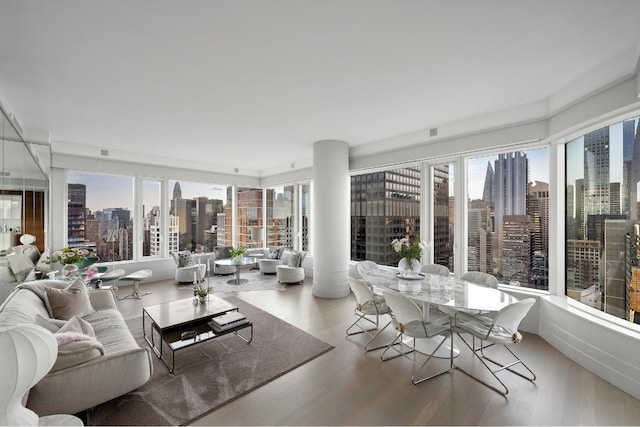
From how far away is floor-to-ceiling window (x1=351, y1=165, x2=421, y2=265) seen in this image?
507 cm

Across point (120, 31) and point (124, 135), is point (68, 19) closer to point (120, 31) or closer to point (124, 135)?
point (120, 31)

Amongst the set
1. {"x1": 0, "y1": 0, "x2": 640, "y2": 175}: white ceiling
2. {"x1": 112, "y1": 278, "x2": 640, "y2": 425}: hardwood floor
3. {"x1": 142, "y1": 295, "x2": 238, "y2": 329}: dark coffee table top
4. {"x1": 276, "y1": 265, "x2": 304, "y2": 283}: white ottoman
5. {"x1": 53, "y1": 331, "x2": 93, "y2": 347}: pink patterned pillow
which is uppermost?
{"x1": 0, "y1": 0, "x2": 640, "y2": 175}: white ceiling

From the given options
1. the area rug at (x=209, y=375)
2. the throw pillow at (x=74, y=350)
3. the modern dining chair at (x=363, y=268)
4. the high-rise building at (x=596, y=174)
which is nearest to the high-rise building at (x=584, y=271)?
the high-rise building at (x=596, y=174)

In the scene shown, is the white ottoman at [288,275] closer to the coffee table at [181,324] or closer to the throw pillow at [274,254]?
the throw pillow at [274,254]

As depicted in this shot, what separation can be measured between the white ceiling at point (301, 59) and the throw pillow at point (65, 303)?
91.4 inches

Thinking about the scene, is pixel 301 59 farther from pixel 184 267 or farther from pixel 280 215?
pixel 280 215

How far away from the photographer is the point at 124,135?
15.8 feet

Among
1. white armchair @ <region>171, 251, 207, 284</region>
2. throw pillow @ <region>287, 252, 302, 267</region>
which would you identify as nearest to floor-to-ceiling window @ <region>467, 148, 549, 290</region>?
throw pillow @ <region>287, 252, 302, 267</region>

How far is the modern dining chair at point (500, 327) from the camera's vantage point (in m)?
2.37

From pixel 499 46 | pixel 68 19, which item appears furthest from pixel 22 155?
pixel 499 46

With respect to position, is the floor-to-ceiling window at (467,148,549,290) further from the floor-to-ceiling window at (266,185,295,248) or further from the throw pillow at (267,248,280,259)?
the floor-to-ceiling window at (266,185,295,248)

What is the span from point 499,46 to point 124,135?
5.72 meters

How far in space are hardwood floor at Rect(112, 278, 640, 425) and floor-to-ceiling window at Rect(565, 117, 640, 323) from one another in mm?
867

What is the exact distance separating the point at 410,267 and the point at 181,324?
112 inches
